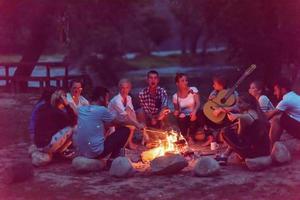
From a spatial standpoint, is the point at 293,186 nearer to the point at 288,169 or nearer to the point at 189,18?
the point at 288,169

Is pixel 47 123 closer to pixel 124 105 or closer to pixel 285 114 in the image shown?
pixel 124 105

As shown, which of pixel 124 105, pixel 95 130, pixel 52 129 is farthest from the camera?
pixel 124 105

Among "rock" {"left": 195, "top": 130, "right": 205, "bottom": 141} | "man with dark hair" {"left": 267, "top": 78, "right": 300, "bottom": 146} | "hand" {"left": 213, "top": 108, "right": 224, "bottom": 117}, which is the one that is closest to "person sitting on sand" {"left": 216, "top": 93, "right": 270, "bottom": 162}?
"man with dark hair" {"left": 267, "top": 78, "right": 300, "bottom": 146}

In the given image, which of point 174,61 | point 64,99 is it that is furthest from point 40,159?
point 174,61

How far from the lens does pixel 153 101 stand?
33.4ft

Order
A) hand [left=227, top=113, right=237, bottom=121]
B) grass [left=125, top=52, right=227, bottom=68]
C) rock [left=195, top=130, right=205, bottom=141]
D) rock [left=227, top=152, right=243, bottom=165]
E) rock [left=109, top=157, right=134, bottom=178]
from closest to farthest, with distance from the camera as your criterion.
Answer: rock [left=109, top=157, right=134, bottom=178]
rock [left=227, top=152, right=243, bottom=165]
hand [left=227, top=113, right=237, bottom=121]
rock [left=195, top=130, right=205, bottom=141]
grass [left=125, top=52, right=227, bottom=68]

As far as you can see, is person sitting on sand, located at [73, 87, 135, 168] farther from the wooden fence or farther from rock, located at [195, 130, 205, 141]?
the wooden fence

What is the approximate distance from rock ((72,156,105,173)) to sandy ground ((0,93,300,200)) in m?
0.09

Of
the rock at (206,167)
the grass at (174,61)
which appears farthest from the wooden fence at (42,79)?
the grass at (174,61)

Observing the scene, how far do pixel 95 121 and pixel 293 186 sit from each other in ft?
9.10

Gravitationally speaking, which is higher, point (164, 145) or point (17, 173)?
point (164, 145)

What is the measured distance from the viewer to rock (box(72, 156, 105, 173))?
8.14 meters

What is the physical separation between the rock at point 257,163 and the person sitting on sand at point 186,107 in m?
2.09

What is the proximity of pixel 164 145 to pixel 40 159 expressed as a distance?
189 cm
